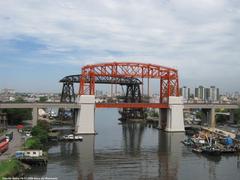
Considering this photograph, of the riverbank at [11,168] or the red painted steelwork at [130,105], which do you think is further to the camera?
the red painted steelwork at [130,105]

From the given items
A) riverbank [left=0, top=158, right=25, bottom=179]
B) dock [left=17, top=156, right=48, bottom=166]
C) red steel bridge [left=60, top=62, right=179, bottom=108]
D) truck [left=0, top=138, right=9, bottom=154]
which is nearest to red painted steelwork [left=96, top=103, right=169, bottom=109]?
red steel bridge [left=60, top=62, right=179, bottom=108]

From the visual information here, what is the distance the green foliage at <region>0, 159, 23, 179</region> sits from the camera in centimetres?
3336

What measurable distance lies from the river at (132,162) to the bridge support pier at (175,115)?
12641 millimetres

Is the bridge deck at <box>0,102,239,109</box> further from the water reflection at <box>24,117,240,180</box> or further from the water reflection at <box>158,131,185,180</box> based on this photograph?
the water reflection at <box>24,117,240,180</box>

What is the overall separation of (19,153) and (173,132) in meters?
40.2

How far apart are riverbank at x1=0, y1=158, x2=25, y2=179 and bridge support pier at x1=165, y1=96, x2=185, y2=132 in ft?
139

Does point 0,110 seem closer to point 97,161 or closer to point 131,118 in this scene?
point 97,161

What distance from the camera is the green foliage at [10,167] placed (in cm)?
3336

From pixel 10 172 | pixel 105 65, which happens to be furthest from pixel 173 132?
pixel 10 172

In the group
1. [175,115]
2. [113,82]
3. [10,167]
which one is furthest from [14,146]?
[113,82]

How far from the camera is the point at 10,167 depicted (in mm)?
35406

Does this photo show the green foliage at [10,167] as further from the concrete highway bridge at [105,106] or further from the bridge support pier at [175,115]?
the bridge support pier at [175,115]

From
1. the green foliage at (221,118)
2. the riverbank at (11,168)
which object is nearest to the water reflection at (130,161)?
the riverbank at (11,168)

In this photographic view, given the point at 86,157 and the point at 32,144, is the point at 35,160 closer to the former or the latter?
the point at 32,144
